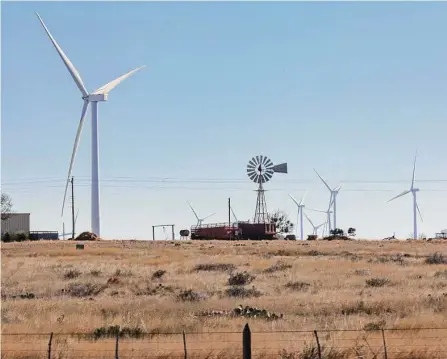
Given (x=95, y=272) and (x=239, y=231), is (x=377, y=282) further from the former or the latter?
(x=239, y=231)

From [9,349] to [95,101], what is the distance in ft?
232

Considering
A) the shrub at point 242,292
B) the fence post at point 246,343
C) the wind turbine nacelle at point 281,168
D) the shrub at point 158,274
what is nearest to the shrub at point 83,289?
the shrub at point 242,292

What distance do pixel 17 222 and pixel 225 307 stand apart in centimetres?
10578

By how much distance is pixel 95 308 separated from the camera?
23000mm

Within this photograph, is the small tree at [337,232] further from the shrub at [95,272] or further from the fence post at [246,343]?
the fence post at [246,343]

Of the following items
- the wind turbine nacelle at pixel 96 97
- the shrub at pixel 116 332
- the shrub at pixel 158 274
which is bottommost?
the shrub at pixel 116 332

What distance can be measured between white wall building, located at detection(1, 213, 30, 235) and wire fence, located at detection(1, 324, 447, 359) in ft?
357

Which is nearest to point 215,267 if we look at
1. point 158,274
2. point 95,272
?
point 158,274

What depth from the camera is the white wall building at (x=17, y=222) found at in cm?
12188

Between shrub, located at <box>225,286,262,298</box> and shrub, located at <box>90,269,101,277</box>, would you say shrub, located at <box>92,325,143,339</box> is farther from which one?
shrub, located at <box>90,269,101,277</box>

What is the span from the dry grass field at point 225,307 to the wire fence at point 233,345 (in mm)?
31

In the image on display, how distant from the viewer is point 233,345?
15859 mm

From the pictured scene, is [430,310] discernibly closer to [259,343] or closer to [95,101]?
[259,343]

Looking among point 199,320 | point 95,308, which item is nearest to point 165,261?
point 95,308
